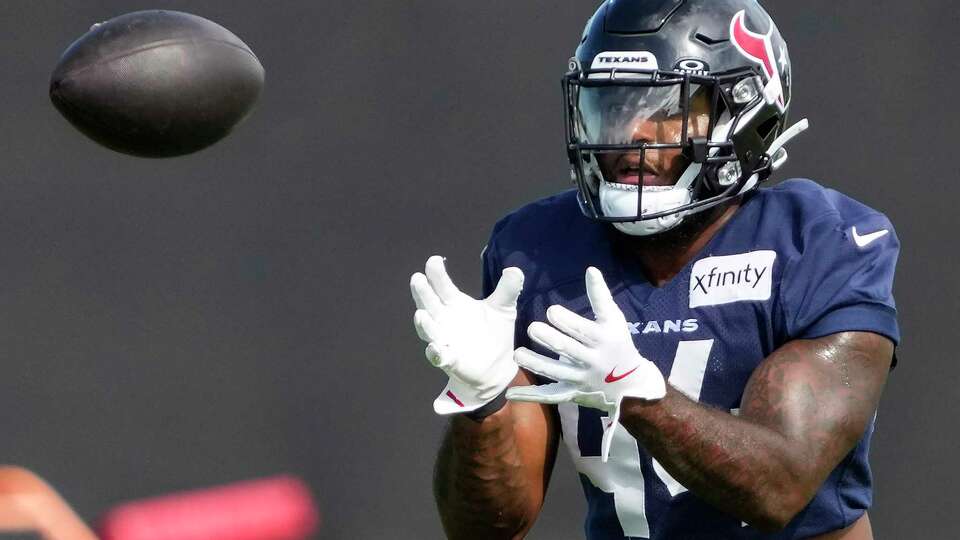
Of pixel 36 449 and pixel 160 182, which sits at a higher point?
pixel 160 182

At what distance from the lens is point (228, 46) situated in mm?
2883

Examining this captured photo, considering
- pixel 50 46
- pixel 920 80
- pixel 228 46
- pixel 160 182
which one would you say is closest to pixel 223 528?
pixel 228 46

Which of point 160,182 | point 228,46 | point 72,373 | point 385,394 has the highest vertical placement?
point 228,46

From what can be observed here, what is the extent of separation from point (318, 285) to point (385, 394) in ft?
1.10

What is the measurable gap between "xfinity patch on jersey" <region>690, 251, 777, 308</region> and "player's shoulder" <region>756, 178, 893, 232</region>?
0.09 m

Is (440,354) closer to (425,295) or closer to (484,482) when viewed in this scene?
(425,295)

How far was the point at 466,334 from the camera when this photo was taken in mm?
2199

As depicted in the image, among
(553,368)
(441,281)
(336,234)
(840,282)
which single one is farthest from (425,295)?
(336,234)

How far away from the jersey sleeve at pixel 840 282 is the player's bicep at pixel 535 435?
0.44 meters

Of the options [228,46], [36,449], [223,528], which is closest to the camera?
[228,46]

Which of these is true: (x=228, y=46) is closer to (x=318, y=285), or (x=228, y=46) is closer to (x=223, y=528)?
(x=223, y=528)

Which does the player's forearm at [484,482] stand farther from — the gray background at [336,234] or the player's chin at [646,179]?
the gray background at [336,234]

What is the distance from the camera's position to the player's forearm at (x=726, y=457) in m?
2.18

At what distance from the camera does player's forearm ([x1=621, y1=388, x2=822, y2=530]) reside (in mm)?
2182
